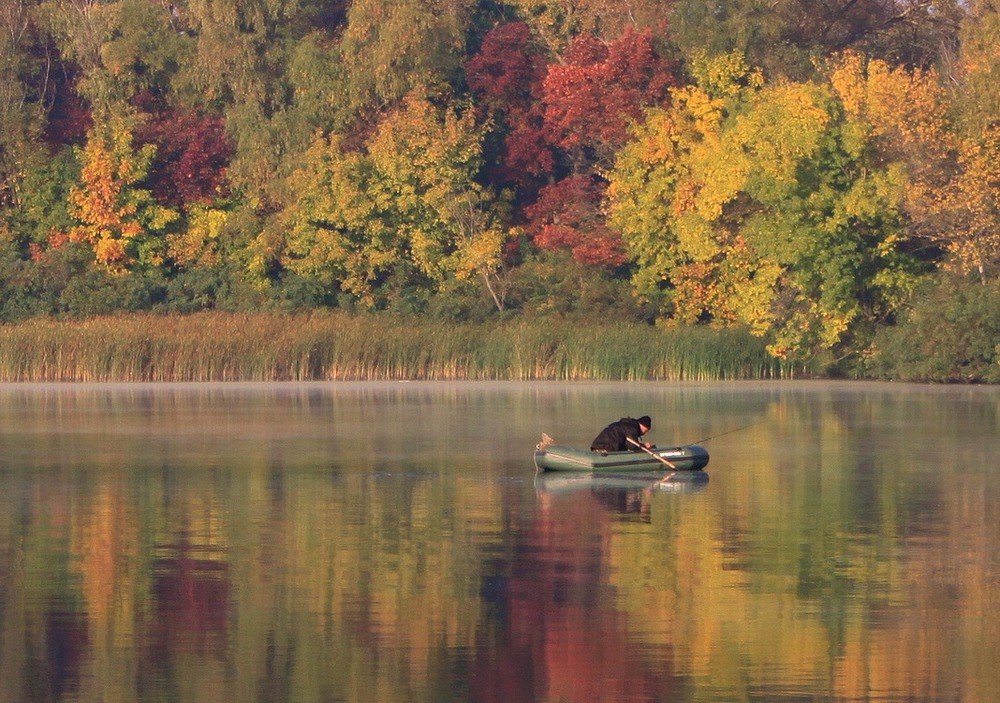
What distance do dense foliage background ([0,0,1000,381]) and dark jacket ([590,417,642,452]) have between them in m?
22.8

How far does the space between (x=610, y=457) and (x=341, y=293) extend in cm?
3224

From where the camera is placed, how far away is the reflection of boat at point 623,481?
66.5 feet

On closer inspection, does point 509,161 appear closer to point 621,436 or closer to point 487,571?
point 621,436

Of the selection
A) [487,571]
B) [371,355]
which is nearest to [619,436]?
[487,571]

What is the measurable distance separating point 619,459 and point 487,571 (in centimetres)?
743

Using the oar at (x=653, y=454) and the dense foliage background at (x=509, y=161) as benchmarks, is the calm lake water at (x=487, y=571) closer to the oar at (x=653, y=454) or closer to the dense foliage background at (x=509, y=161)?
the oar at (x=653, y=454)

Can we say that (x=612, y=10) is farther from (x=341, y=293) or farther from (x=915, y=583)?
(x=915, y=583)

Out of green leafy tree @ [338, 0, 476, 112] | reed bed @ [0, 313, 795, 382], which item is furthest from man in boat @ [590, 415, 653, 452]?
green leafy tree @ [338, 0, 476, 112]

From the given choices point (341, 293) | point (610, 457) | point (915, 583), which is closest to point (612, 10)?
point (341, 293)

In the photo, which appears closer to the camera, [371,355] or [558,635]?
[558,635]

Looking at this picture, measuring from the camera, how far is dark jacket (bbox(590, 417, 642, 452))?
70.4 feet

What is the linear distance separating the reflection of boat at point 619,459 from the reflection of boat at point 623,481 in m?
0.14

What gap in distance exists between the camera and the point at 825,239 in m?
44.4

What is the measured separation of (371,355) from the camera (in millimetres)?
46344
